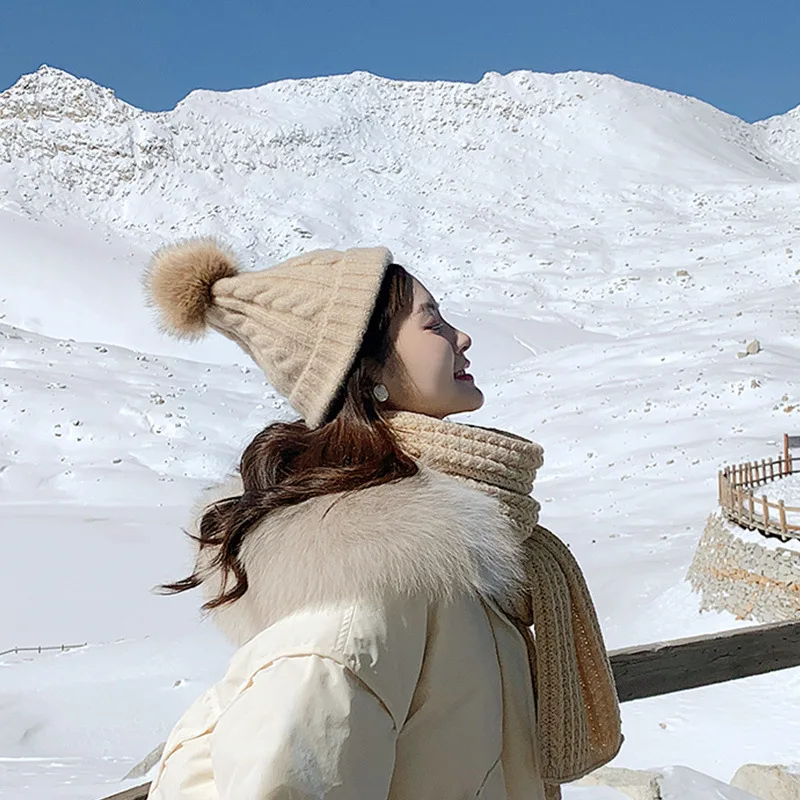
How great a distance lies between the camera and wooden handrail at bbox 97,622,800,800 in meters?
3.21

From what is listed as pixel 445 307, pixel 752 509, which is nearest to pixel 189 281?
pixel 752 509

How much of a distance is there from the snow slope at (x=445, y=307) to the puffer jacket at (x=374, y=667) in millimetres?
777

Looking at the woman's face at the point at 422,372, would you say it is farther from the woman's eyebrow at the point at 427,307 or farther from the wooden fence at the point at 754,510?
the wooden fence at the point at 754,510

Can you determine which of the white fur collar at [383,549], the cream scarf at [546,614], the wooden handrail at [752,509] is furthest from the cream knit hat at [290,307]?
the wooden handrail at [752,509]

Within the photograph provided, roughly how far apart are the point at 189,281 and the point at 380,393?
1.60 ft

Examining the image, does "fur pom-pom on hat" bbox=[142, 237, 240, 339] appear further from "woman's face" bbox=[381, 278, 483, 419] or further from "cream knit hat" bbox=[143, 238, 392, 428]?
"woman's face" bbox=[381, 278, 483, 419]

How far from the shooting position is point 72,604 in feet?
47.4

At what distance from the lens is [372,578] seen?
4.87ft

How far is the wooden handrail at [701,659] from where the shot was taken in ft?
10.5

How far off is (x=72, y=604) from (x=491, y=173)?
44.2m

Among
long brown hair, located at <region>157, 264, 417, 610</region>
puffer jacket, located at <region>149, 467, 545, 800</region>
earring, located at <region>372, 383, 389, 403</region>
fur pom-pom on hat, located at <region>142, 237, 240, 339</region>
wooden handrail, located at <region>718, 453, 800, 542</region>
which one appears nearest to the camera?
puffer jacket, located at <region>149, 467, 545, 800</region>

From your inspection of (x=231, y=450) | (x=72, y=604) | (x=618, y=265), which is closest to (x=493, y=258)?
(x=618, y=265)

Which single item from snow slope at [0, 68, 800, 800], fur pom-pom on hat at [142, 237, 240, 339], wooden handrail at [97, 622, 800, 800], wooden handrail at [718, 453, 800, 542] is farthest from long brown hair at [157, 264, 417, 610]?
wooden handrail at [718, 453, 800, 542]

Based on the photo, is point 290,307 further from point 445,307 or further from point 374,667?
point 445,307
